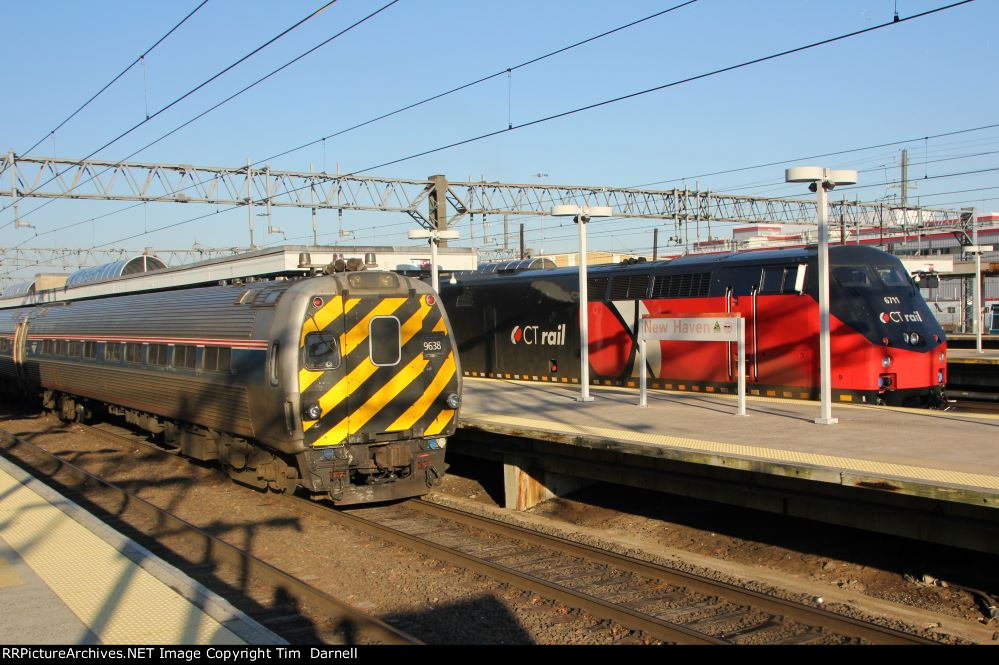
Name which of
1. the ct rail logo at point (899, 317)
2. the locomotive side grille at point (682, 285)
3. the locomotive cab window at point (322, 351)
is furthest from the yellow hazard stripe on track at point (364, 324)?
the ct rail logo at point (899, 317)

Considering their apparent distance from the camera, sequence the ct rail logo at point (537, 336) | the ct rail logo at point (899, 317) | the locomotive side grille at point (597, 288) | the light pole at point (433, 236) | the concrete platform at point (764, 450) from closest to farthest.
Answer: the concrete platform at point (764, 450)
the ct rail logo at point (899, 317)
the light pole at point (433, 236)
the locomotive side grille at point (597, 288)
the ct rail logo at point (537, 336)

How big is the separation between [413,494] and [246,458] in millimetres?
2695

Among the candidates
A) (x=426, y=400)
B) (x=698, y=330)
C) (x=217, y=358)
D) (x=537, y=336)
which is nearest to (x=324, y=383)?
(x=426, y=400)

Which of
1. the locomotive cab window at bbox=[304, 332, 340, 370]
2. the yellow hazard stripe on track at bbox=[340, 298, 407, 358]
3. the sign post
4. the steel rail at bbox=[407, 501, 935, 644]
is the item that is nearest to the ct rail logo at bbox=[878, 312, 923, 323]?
the sign post

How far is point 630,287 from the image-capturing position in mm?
17359

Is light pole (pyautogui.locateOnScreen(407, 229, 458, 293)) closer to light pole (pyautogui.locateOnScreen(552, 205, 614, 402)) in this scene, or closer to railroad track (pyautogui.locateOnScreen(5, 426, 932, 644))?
light pole (pyautogui.locateOnScreen(552, 205, 614, 402))

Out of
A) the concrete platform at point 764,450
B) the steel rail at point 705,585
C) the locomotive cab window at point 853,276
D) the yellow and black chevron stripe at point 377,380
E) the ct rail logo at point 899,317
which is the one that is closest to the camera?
the steel rail at point 705,585

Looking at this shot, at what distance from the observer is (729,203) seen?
41.1 m

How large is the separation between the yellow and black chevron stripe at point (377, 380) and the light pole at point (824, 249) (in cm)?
485

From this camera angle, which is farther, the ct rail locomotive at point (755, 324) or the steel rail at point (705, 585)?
the ct rail locomotive at point (755, 324)

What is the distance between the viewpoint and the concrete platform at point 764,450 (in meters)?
8.02

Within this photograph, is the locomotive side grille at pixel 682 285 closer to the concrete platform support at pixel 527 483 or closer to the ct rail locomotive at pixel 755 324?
the ct rail locomotive at pixel 755 324

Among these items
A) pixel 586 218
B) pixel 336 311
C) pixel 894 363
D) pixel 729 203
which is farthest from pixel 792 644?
pixel 729 203
